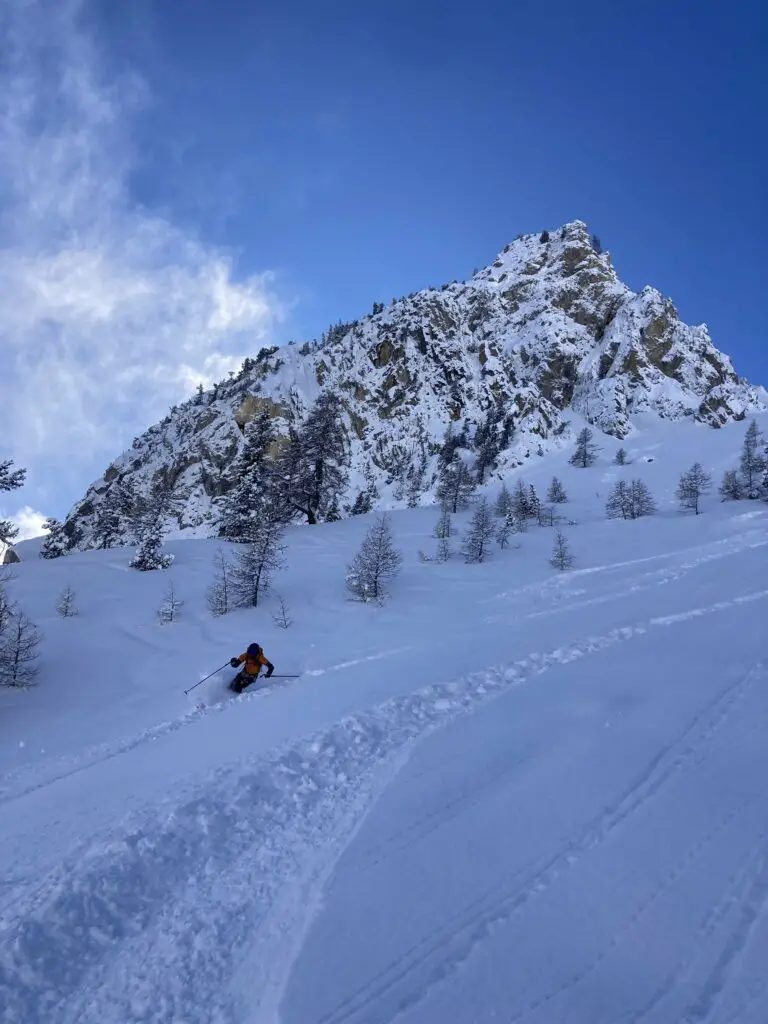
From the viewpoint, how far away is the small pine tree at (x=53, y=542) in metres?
57.3

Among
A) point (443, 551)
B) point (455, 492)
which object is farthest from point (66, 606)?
point (455, 492)

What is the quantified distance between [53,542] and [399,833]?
6960cm

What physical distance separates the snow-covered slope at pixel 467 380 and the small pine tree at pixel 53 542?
1.99m

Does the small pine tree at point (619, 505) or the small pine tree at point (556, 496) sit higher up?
the small pine tree at point (556, 496)

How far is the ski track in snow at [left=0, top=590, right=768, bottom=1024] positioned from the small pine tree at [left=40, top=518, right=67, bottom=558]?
60525 mm

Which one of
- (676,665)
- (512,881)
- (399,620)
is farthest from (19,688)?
(676,665)

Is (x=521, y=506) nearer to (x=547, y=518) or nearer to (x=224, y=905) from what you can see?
(x=547, y=518)

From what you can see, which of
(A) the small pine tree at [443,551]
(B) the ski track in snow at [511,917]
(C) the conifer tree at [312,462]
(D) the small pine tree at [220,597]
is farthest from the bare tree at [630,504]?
(B) the ski track in snow at [511,917]

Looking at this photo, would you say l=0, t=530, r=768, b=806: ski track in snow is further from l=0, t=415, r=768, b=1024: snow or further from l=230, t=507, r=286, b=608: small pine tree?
l=230, t=507, r=286, b=608: small pine tree

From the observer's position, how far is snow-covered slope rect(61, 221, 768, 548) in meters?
76.7

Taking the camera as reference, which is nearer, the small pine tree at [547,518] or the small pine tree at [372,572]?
the small pine tree at [372,572]

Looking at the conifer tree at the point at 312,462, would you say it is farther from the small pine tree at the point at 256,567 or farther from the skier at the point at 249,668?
the skier at the point at 249,668

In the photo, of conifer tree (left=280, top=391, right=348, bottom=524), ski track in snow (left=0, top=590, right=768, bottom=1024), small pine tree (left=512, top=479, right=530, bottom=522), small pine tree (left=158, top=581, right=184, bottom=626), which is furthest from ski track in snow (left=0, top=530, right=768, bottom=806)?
conifer tree (left=280, top=391, right=348, bottom=524)

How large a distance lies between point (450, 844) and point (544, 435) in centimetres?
8505
